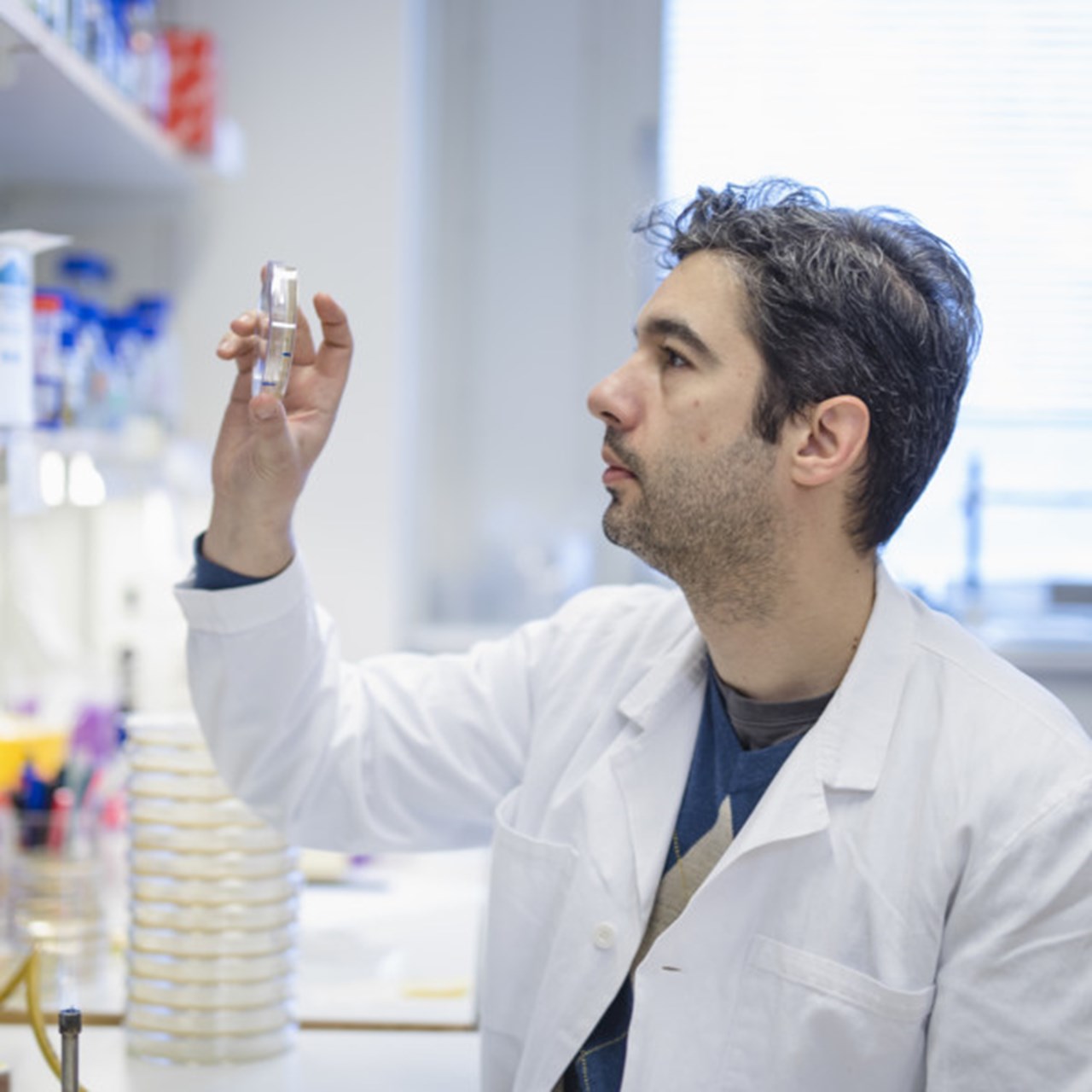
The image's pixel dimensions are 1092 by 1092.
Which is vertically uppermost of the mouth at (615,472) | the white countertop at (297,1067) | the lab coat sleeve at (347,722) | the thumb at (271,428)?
the thumb at (271,428)

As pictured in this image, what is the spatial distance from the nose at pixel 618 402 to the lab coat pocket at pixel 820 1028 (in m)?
0.51

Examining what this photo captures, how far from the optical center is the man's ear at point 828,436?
4.57ft

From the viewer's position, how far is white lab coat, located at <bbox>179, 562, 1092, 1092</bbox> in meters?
1.18

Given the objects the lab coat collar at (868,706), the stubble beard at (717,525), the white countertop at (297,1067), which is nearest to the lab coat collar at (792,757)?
the lab coat collar at (868,706)

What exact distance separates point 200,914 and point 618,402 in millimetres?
670

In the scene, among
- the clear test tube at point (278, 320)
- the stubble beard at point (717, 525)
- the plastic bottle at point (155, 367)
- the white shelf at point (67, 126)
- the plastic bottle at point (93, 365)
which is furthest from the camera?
the plastic bottle at point (155, 367)

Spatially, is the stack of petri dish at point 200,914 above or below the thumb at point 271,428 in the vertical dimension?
below

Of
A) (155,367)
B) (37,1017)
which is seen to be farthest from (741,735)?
(155,367)

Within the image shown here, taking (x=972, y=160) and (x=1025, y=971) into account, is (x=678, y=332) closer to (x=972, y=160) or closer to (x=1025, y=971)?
(x=1025, y=971)

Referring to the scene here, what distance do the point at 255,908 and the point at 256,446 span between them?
0.48 meters

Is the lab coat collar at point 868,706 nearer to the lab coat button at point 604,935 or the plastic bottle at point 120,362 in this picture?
the lab coat button at point 604,935

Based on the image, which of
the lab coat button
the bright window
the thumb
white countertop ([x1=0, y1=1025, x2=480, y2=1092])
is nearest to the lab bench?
white countertop ([x1=0, y1=1025, x2=480, y2=1092])

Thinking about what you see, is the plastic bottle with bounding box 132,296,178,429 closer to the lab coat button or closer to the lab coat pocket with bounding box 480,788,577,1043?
the lab coat pocket with bounding box 480,788,577,1043

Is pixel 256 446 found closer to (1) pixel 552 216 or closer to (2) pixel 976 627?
(1) pixel 552 216
